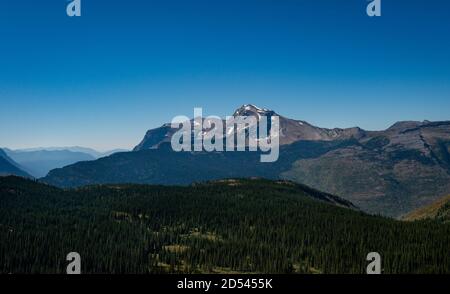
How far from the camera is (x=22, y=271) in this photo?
18400 centimetres

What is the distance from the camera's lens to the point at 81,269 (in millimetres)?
185375
